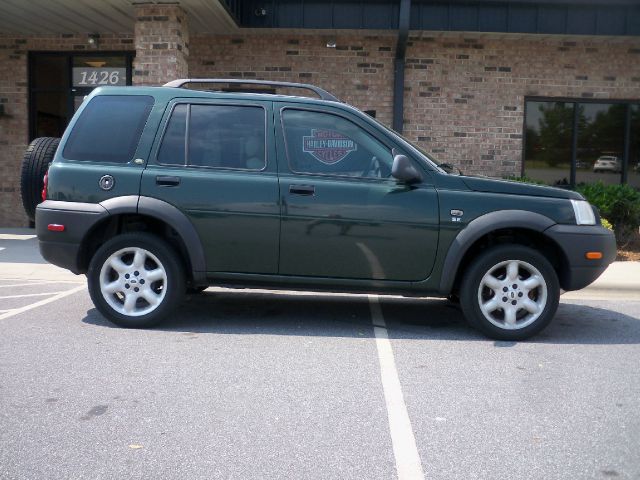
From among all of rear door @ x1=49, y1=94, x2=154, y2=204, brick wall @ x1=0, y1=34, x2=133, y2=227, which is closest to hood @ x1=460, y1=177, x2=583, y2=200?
rear door @ x1=49, y1=94, x2=154, y2=204

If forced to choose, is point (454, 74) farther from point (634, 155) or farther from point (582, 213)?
point (582, 213)

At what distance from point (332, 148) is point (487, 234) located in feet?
4.81

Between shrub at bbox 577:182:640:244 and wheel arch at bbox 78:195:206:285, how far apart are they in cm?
698

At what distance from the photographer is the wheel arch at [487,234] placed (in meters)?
5.64

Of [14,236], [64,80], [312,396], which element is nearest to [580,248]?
[312,396]

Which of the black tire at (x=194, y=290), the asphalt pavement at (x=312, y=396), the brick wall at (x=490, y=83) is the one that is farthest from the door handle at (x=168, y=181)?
the brick wall at (x=490, y=83)

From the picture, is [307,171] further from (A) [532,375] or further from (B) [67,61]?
(B) [67,61]

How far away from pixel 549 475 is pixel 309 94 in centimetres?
918

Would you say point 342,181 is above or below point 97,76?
below

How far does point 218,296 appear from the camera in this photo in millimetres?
7531

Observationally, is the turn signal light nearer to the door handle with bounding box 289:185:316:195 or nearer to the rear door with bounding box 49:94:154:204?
the rear door with bounding box 49:94:154:204

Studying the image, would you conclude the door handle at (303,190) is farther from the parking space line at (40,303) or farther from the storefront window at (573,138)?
the storefront window at (573,138)

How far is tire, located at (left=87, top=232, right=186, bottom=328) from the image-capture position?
5863mm

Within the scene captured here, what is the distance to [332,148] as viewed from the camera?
588cm
